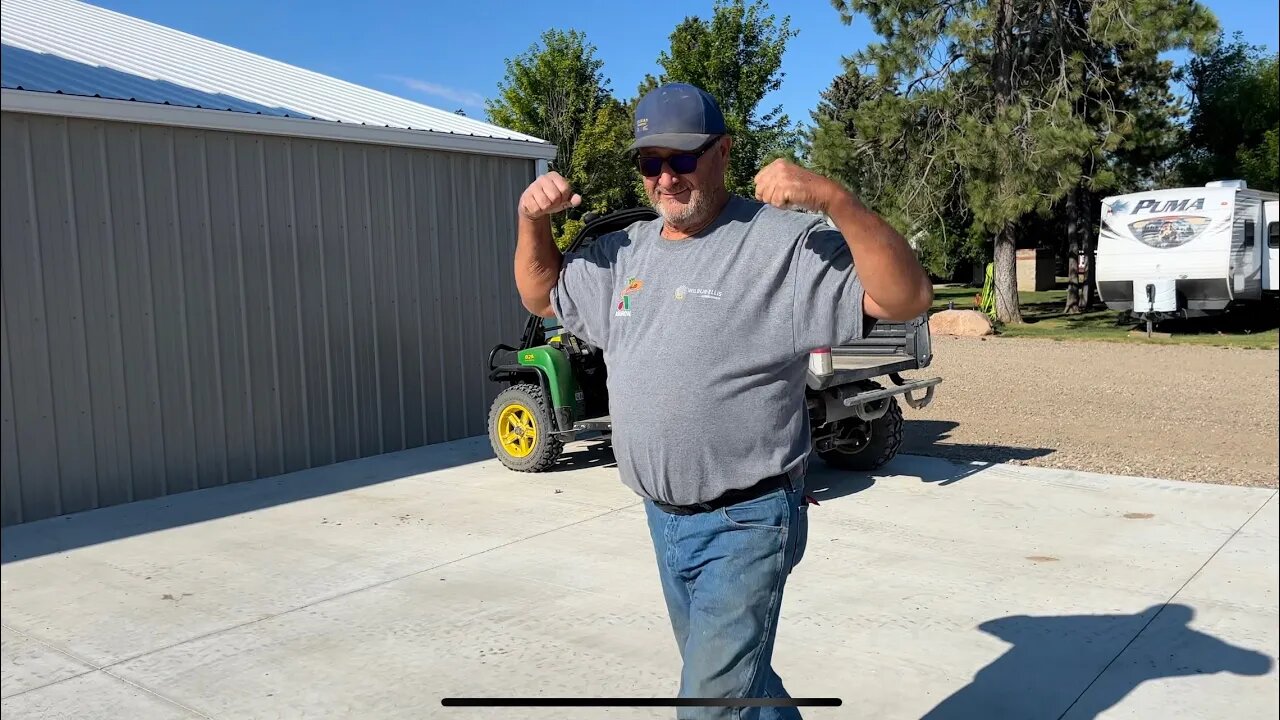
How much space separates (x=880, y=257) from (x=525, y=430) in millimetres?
5896

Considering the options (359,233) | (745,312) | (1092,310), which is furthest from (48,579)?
(1092,310)

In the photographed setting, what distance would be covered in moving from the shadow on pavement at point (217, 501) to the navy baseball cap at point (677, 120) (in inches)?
193

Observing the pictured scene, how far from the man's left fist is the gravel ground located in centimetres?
611

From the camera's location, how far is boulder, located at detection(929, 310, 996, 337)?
64.9 feet

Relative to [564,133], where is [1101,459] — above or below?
below

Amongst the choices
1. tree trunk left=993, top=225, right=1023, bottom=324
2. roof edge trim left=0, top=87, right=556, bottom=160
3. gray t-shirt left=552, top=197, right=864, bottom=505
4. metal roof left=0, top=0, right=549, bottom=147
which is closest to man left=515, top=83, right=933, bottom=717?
gray t-shirt left=552, top=197, right=864, bottom=505

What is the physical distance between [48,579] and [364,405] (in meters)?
3.49

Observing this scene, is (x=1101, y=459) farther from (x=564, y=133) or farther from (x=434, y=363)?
(x=564, y=133)

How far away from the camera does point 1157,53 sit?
1852 cm

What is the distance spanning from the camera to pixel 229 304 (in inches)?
296

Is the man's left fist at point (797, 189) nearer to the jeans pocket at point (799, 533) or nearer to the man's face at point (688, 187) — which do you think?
the man's face at point (688, 187)

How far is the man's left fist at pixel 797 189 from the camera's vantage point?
2062 millimetres

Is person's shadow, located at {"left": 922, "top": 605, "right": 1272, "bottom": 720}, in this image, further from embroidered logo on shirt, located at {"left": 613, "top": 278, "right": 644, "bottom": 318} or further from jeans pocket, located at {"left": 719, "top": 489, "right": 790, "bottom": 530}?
embroidered logo on shirt, located at {"left": 613, "top": 278, "right": 644, "bottom": 318}

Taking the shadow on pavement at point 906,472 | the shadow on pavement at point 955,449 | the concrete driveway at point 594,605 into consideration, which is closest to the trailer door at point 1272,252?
the shadow on pavement at point 955,449
